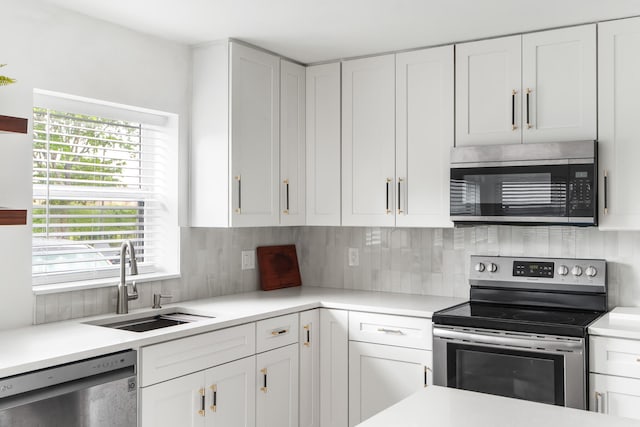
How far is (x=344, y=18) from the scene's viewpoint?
292 centimetres

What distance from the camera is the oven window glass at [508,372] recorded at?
268 centimetres

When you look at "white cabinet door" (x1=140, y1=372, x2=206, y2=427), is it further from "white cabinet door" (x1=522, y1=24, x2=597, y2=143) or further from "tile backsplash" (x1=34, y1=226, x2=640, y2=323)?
"white cabinet door" (x1=522, y1=24, x2=597, y2=143)

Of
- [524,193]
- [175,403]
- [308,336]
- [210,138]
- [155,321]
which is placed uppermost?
[210,138]

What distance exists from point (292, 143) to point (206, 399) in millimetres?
1645

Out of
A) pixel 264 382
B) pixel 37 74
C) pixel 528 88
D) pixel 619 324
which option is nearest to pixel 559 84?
pixel 528 88

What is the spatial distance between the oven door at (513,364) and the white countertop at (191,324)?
0.23 meters

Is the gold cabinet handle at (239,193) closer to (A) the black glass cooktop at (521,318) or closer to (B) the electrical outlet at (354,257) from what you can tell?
(B) the electrical outlet at (354,257)

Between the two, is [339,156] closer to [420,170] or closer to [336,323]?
[420,170]

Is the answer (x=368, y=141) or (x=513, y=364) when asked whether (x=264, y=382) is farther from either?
(x=368, y=141)

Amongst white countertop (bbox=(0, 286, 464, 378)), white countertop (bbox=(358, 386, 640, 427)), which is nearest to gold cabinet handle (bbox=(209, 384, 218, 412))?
white countertop (bbox=(0, 286, 464, 378))

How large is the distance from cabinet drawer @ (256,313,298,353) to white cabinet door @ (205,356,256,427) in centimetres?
10

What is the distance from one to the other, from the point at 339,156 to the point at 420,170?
0.54 m

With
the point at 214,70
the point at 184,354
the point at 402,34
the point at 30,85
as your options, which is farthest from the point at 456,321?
the point at 30,85

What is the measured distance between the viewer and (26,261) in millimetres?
2611
